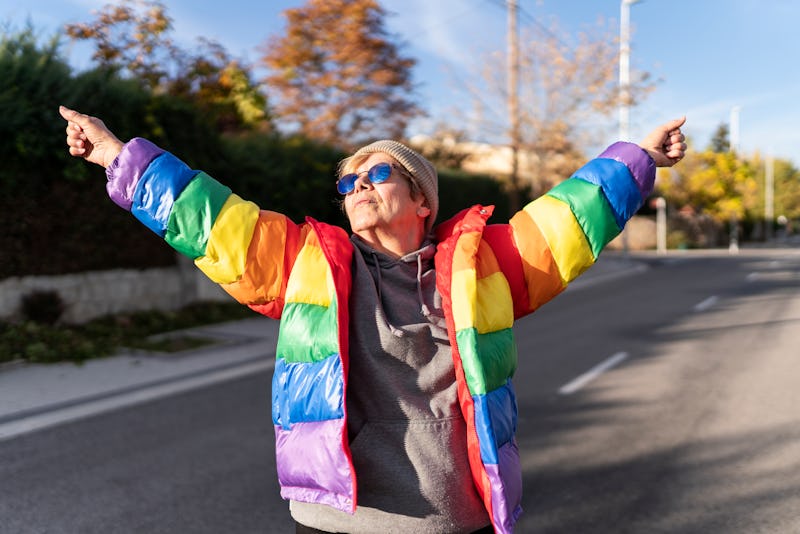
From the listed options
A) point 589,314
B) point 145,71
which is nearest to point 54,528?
point 589,314

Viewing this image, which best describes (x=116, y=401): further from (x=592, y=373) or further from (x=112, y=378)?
(x=592, y=373)

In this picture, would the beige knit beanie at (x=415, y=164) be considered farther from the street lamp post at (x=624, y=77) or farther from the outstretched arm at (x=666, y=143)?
the street lamp post at (x=624, y=77)

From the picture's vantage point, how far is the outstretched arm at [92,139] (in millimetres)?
2064

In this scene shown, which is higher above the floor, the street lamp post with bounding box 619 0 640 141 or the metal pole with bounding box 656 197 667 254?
the street lamp post with bounding box 619 0 640 141

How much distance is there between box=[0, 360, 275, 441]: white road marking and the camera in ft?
19.6

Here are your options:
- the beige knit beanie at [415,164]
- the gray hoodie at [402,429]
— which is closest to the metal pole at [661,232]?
the beige knit beanie at [415,164]

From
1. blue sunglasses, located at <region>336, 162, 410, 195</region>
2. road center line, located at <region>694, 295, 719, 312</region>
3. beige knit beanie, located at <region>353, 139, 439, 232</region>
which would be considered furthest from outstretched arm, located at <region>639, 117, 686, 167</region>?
road center line, located at <region>694, 295, 719, 312</region>

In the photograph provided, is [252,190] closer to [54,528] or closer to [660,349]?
[660,349]

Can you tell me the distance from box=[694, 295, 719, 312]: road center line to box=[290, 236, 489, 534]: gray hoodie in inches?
471

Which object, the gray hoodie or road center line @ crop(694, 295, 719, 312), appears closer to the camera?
the gray hoodie

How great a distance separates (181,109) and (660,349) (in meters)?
8.56

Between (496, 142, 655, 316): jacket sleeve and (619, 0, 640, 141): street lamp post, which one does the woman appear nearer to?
(496, 142, 655, 316): jacket sleeve

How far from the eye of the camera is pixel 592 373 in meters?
7.64

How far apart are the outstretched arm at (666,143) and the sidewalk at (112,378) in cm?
560
